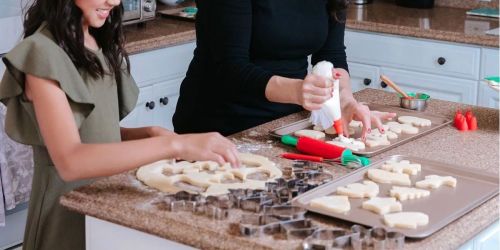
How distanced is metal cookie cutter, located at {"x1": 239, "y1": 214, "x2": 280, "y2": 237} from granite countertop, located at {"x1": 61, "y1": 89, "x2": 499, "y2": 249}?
15mm

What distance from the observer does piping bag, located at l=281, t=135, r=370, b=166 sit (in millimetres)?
1973

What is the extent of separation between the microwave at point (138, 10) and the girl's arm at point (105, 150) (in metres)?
1.71

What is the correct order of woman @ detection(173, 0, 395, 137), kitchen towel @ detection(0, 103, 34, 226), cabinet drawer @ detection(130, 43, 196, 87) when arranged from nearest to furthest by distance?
woman @ detection(173, 0, 395, 137) → kitchen towel @ detection(0, 103, 34, 226) → cabinet drawer @ detection(130, 43, 196, 87)

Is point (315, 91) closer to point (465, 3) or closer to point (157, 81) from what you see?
point (157, 81)

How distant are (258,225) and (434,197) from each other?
15.6 inches

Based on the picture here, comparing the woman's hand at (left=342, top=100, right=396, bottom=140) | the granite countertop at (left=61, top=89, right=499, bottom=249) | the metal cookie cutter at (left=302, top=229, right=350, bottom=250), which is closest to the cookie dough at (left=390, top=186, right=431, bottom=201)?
the granite countertop at (left=61, top=89, right=499, bottom=249)

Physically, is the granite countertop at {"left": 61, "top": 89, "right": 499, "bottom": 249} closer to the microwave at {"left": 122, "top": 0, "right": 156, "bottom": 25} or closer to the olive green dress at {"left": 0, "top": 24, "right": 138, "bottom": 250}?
the olive green dress at {"left": 0, "top": 24, "right": 138, "bottom": 250}

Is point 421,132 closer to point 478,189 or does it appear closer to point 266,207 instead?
point 478,189

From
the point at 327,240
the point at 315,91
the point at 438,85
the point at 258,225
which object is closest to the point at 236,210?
the point at 258,225

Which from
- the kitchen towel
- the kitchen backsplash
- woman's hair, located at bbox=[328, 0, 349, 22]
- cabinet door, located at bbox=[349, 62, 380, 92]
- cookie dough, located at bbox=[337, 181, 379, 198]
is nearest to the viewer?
cookie dough, located at bbox=[337, 181, 379, 198]

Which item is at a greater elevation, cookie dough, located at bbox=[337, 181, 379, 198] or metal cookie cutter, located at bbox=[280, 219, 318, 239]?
metal cookie cutter, located at bbox=[280, 219, 318, 239]

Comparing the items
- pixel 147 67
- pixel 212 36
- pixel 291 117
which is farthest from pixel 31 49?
pixel 147 67

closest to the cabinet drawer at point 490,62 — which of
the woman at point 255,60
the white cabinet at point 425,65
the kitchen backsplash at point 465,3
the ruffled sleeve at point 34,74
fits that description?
the white cabinet at point 425,65

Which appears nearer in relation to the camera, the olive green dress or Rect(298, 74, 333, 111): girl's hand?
the olive green dress
